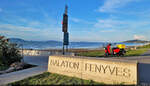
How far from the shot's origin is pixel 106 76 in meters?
3.74

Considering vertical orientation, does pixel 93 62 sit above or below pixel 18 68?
above

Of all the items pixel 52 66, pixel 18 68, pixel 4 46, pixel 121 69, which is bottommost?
pixel 18 68

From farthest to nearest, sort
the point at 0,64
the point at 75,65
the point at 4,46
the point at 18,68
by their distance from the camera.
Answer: the point at 4,46
the point at 0,64
the point at 18,68
the point at 75,65

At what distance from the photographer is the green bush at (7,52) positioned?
7.63 m

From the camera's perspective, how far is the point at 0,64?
7453 mm

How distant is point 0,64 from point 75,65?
6314 millimetres

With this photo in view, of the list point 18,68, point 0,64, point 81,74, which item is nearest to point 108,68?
point 81,74

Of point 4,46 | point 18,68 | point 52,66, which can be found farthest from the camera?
point 4,46

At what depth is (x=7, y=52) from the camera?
8.01 meters

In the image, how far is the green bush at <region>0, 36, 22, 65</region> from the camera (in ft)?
25.0

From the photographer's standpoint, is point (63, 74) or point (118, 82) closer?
point (118, 82)

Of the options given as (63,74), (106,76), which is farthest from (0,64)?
(106,76)

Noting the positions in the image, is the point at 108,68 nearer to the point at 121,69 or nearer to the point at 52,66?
the point at 121,69

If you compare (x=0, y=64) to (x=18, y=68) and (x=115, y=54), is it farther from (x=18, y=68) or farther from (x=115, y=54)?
(x=115, y=54)
